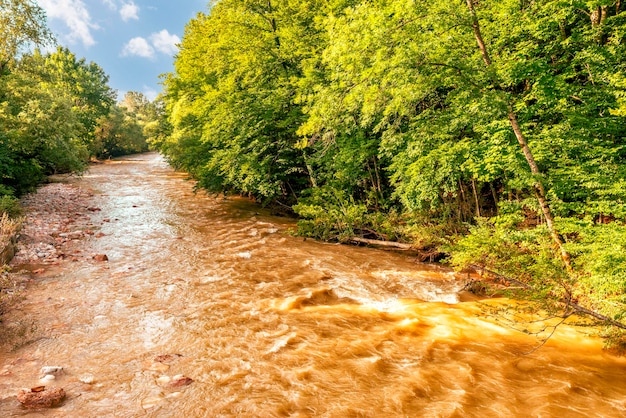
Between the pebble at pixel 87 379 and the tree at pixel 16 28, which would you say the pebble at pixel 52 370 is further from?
the tree at pixel 16 28

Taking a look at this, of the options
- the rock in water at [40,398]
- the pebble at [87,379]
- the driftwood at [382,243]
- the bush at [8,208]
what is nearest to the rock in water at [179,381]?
the pebble at [87,379]

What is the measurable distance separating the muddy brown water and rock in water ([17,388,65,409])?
0.08m

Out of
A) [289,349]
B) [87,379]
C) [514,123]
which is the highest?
[514,123]

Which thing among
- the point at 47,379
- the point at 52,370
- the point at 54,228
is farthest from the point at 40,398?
the point at 54,228

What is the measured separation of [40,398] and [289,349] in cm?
320

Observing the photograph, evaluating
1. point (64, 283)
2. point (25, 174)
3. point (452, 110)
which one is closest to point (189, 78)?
point (25, 174)

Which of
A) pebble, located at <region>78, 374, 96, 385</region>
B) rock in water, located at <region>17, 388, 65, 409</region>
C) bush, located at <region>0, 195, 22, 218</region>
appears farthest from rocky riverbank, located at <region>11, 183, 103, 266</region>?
rock in water, located at <region>17, 388, 65, 409</region>

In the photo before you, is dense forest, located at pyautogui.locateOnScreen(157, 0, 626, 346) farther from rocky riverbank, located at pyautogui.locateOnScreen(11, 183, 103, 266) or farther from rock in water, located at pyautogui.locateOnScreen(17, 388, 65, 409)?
rocky riverbank, located at pyautogui.locateOnScreen(11, 183, 103, 266)

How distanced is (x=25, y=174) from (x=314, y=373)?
20664 mm

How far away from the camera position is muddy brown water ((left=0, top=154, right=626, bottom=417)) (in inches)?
158

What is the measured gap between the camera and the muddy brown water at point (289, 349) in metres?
4.02

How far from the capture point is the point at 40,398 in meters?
3.87

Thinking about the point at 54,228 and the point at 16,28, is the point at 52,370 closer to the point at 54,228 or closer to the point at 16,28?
the point at 54,228

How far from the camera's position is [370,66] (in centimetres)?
727
